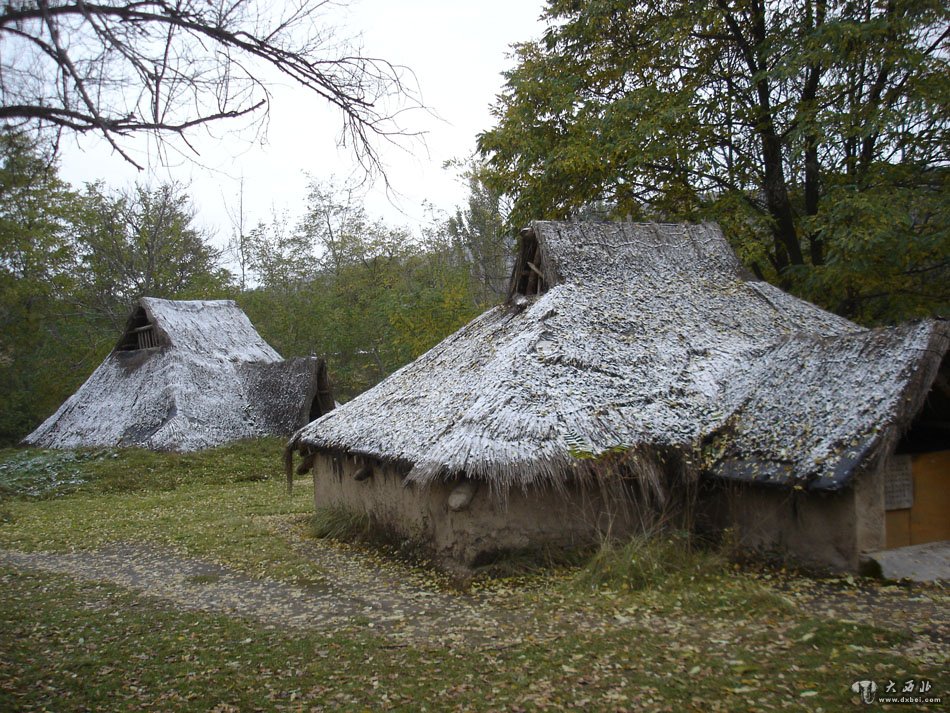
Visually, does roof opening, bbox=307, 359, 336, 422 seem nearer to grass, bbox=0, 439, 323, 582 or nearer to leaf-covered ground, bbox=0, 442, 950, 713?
grass, bbox=0, 439, 323, 582

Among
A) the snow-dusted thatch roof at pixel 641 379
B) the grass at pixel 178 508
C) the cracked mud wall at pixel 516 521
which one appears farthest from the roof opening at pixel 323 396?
the cracked mud wall at pixel 516 521

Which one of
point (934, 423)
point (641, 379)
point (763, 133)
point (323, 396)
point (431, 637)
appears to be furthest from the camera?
point (323, 396)

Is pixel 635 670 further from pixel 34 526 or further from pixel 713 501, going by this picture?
pixel 34 526

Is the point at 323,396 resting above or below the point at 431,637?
above

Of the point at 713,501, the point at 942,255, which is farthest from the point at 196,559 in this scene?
the point at 942,255

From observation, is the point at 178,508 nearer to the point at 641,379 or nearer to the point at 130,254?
the point at 641,379

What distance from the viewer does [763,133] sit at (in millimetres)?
16609

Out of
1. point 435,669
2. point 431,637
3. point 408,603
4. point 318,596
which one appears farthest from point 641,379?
point 435,669

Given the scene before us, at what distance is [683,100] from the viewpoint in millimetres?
15453

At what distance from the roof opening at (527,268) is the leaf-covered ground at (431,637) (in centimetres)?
498

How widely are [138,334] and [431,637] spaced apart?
21.0 m

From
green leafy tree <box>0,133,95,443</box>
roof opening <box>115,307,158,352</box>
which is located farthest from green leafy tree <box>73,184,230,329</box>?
roof opening <box>115,307,158,352</box>

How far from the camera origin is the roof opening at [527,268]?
508 inches

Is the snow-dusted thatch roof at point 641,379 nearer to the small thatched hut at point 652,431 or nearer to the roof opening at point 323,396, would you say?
the small thatched hut at point 652,431
